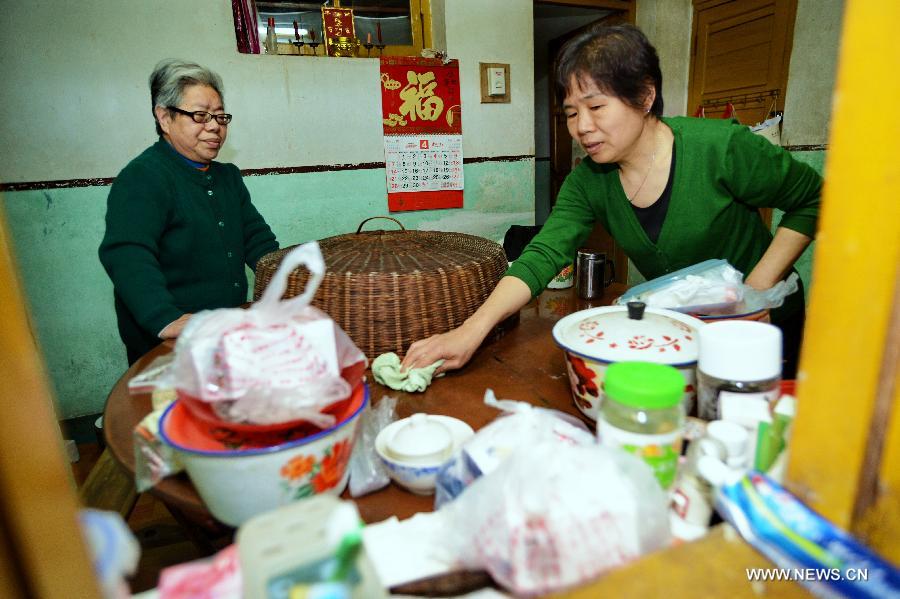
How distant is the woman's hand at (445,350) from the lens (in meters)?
1.10

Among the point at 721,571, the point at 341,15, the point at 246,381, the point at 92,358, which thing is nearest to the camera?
the point at 721,571

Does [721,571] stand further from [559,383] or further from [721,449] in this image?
[559,383]

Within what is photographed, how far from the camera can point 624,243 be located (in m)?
1.57

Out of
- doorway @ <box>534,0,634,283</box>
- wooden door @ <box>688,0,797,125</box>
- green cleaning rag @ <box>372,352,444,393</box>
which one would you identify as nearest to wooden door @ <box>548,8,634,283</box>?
doorway @ <box>534,0,634,283</box>

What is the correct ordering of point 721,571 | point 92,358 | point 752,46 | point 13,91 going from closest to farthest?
point 721,571 → point 13,91 → point 92,358 → point 752,46

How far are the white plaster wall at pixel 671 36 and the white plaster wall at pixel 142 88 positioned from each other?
1.42 m

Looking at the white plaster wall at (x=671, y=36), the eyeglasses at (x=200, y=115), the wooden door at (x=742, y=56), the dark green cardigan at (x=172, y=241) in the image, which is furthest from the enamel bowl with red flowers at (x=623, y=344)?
the white plaster wall at (x=671, y=36)

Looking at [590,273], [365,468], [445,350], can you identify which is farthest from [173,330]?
[590,273]

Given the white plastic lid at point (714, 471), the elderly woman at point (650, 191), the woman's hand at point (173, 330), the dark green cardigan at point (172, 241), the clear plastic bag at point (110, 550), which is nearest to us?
the clear plastic bag at point (110, 550)

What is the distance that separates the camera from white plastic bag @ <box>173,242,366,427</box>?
578mm

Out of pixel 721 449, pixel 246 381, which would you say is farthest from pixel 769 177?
pixel 246 381

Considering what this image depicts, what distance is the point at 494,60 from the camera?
3402 mm

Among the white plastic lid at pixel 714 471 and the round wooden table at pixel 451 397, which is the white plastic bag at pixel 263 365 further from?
the white plastic lid at pixel 714 471

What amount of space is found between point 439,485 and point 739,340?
1.40 feet
